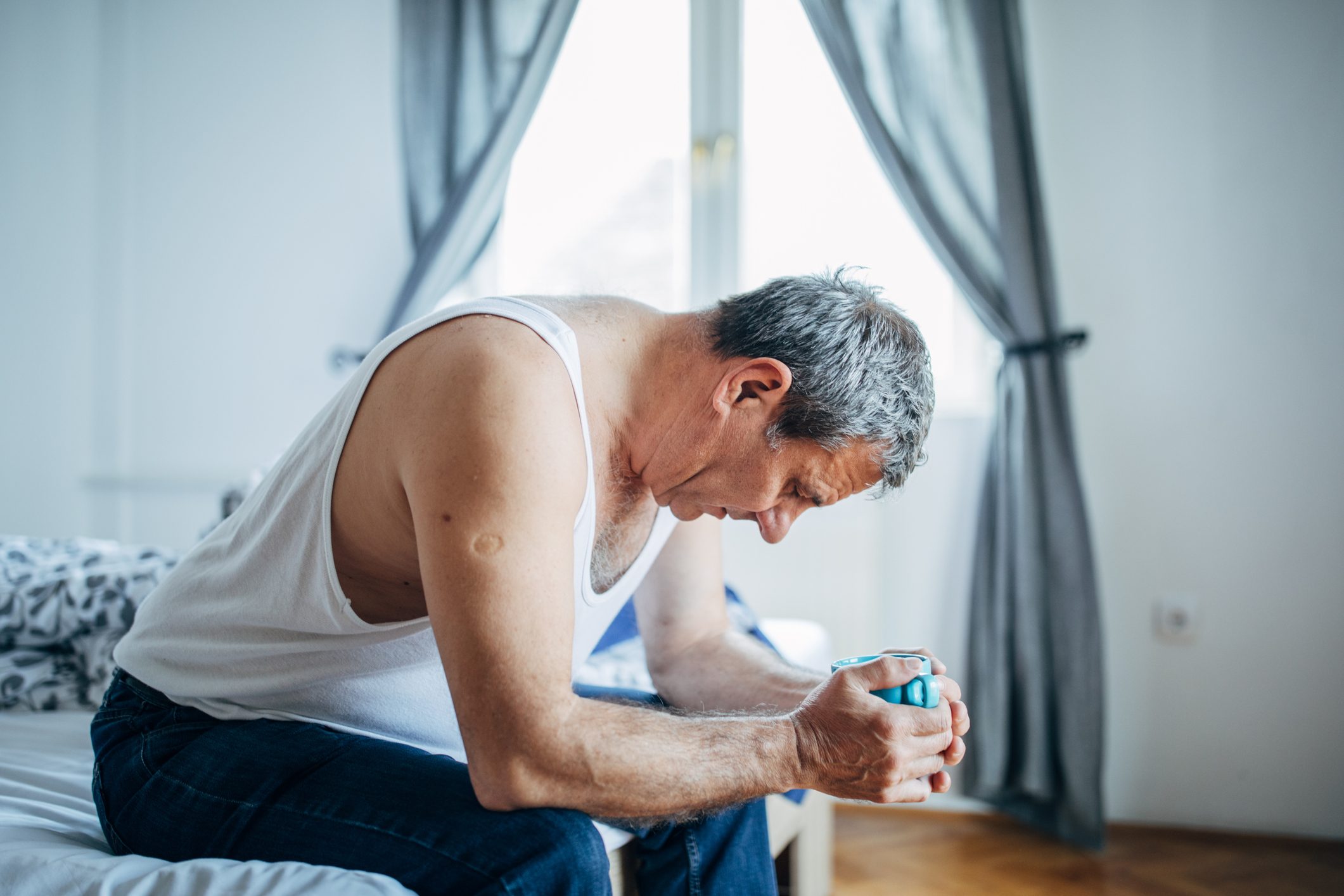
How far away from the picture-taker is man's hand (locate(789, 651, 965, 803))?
0.90 meters

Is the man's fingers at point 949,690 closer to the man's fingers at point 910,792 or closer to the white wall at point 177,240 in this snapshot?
the man's fingers at point 910,792

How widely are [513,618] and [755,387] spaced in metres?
0.37

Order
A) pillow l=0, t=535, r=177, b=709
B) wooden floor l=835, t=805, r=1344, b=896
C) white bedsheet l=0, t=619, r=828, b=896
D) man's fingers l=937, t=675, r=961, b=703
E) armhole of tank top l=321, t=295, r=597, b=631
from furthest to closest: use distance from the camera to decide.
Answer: wooden floor l=835, t=805, r=1344, b=896, pillow l=0, t=535, r=177, b=709, man's fingers l=937, t=675, r=961, b=703, armhole of tank top l=321, t=295, r=597, b=631, white bedsheet l=0, t=619, r=828, b=896

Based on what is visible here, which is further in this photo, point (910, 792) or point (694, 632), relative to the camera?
point (694, 632)

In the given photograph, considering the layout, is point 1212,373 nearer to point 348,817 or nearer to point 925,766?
point 925,766

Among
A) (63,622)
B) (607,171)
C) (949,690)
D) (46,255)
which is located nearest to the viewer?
(949,690)

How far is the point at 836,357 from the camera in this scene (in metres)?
0.96

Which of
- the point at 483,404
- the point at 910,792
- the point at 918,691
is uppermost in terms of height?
the point at 483,404

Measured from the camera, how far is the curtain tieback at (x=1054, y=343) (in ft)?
7.22

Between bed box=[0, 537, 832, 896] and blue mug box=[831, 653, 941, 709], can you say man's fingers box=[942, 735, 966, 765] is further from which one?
bed box=[0, 537, 832, 896]

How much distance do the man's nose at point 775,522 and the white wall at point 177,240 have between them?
2052 millimetres

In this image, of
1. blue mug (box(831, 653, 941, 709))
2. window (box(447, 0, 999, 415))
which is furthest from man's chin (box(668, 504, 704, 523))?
window (box(447, 0, 999, 415))

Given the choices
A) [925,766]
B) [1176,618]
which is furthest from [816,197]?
[925,766]

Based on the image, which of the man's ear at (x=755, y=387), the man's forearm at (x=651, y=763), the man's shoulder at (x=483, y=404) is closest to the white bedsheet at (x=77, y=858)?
the man's forearm at (x=651, y=763)
